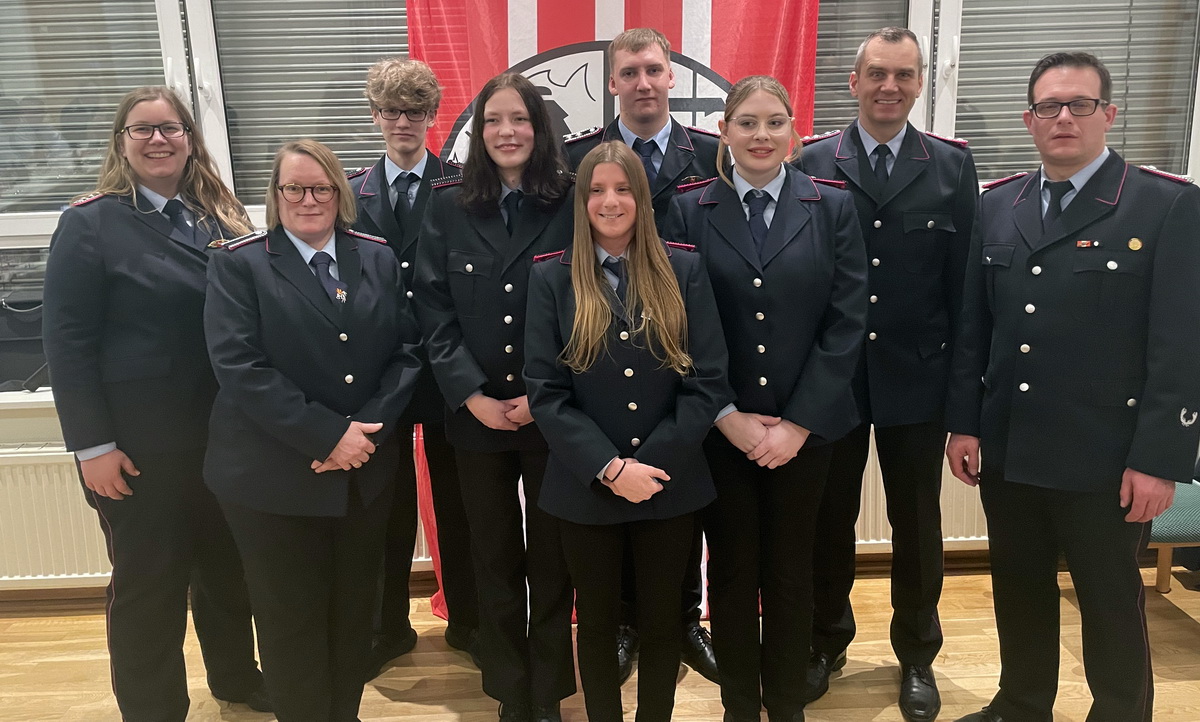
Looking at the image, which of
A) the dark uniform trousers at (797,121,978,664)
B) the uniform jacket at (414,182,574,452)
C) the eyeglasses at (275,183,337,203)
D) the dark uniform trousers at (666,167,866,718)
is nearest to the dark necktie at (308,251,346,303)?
the eyeglasses at (275,183,337,203)

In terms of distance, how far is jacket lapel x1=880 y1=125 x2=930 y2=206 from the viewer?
7.25ft

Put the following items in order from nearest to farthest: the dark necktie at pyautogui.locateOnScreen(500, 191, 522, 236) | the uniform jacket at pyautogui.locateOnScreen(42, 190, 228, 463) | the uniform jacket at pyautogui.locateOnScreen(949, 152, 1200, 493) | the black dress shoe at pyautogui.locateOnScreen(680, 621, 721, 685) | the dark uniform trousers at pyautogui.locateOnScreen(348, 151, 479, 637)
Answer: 1. the uniform jacket at pyautogui.locateOnScreen(949, 152, 1200, 493)
2. the uniform jacket at pyautogui.locateOnScreen(42, 190, 228, 463)
3. the dark necktie at pyautogui.locateOnScreen(500, 191, 522, 236)
4. the dark uniform trousers at pyautogui.locateOnScreen(348, 151, 479, 637)
5. the black dress shoe at pyautogui.locateOnScreen(680, 621, 721, 685)

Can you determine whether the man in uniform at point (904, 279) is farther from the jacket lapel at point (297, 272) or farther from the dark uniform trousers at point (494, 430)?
the jacket lapel at point (297, 272)

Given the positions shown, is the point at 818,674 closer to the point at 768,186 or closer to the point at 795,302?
the point at 795,302

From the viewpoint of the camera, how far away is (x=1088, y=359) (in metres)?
1.88

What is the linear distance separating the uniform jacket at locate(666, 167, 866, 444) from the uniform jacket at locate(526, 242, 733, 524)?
11 cm

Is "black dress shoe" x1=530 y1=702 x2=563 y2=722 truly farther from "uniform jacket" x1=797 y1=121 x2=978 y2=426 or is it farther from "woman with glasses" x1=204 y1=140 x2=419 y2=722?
"uniform jacket" x1=797 y1=121 x2=978 y2=426

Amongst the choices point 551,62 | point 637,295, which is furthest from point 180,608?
point 551,62

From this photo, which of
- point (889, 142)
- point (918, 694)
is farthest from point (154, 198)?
point (918, 694)

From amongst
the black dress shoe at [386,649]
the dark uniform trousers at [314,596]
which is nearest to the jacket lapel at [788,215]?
the dark uniform trousers at [314,596]

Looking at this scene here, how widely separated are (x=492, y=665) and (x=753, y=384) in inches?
42.3

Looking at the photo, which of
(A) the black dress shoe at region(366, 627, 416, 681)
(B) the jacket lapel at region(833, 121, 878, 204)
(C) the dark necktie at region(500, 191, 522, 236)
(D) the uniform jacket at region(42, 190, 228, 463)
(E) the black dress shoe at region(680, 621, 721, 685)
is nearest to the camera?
(D) the uniform jacket at region(42, 190, 228, 463)

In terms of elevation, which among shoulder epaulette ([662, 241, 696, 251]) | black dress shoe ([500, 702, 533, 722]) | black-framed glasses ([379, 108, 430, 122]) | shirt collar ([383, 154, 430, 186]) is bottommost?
black dress shoe ([500, 702, 533, 722])

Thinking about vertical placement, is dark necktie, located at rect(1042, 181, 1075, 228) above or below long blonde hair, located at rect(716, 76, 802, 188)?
below
